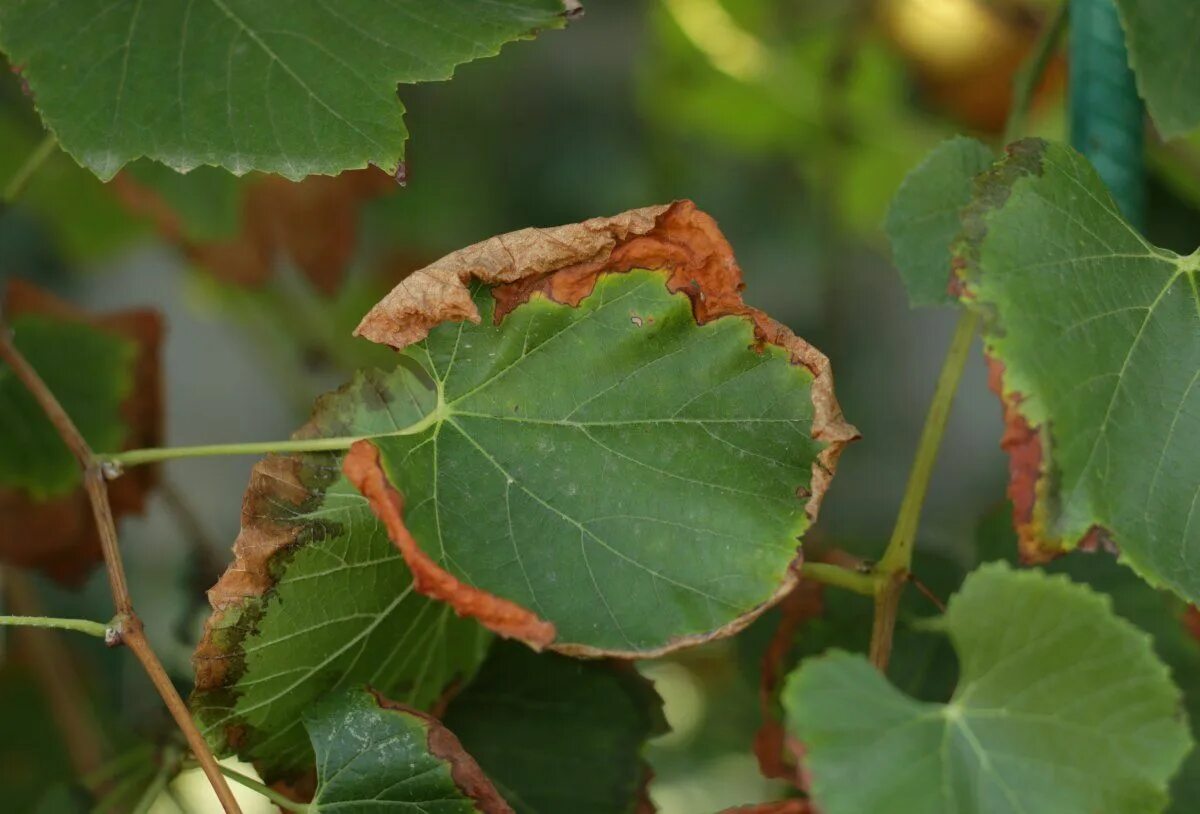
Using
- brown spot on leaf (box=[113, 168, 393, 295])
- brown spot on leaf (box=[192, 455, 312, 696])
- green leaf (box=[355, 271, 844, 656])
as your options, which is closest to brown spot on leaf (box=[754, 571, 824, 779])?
green leaf (box=[355, 271, 844, 656])

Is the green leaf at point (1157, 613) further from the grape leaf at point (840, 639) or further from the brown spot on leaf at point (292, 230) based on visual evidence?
the brown spot on leaf at point (292, 230)

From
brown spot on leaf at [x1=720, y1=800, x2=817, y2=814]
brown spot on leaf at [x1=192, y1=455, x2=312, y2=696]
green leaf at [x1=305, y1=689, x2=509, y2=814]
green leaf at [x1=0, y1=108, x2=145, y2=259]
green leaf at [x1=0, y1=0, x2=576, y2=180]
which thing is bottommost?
green leaf at [x1=0, y1=108, x2=145, y2=259]

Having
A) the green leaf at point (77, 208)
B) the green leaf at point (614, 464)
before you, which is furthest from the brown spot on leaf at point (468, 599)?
the green leaf at point (77, 208)

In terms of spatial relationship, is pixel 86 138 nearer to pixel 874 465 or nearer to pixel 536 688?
pixel 536 688

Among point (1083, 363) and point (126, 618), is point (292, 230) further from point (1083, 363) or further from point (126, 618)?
point (1083, 363)

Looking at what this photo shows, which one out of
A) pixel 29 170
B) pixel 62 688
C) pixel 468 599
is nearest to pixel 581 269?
pixel 468 599

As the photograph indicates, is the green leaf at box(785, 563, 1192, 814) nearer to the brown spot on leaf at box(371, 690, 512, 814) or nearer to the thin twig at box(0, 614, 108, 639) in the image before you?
the brown spot on leaf at box(371, 690, 512, 814)

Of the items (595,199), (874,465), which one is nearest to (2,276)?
(595,199)
